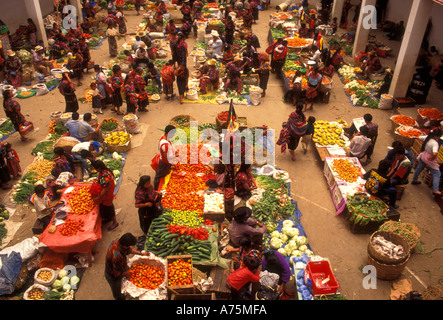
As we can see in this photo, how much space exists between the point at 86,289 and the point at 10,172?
4.24m

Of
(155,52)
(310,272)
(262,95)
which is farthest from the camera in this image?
(155,52)

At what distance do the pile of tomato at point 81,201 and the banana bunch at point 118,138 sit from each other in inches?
106

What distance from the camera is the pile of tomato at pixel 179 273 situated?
19.9 ft

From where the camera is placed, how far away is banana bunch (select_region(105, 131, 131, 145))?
33.3ft

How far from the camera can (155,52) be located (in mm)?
16281

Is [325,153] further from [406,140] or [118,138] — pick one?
[118,138]

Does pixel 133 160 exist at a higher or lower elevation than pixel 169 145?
lower

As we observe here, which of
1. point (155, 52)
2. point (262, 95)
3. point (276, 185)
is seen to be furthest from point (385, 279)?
point (155, 52)

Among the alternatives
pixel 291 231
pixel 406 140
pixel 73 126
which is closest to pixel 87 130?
pixel 73 126

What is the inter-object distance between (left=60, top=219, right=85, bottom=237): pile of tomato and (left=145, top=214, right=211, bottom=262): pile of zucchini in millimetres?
1320

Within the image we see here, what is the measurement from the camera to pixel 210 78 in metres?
13.3

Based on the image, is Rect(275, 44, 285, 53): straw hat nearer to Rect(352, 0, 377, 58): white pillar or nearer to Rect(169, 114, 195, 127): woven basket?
Rect(352, 0, 377, 58): white pillar

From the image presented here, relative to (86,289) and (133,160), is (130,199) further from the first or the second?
(86,289)

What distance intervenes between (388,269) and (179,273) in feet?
12.6
